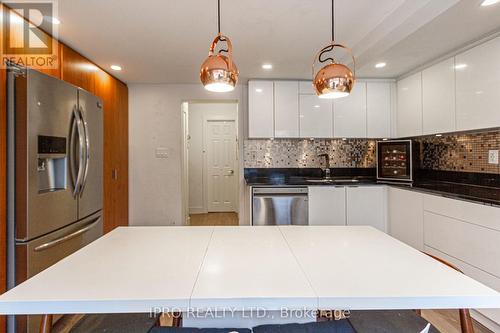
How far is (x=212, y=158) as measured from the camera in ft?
19.9

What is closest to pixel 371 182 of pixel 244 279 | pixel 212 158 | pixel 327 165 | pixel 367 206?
pixel 367 206

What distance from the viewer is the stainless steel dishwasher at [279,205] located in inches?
134

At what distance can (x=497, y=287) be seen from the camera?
1.93 meters

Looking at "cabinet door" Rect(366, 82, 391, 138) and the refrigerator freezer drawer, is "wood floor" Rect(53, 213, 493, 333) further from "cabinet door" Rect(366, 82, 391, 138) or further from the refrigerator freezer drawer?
"cabinet door" Rect(366, 82, 391, 138)

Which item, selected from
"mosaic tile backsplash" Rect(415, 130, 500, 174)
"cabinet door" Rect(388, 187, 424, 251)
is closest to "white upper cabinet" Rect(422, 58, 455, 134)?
"mosaic tile backsplash" Rect(415, 130, 500, 174)

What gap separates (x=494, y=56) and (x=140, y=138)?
409 cm

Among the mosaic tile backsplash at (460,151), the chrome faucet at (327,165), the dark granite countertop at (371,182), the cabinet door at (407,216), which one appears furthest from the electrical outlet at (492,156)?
the chrome faucet at (327,165)

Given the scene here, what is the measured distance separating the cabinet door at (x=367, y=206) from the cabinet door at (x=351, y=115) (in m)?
0.78

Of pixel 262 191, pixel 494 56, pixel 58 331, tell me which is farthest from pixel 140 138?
pixel 494 56

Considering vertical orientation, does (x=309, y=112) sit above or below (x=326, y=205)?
above

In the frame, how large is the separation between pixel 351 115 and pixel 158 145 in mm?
2803

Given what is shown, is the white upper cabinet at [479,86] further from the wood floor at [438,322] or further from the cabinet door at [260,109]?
the cabinet door at [260,109]

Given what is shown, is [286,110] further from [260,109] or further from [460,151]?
[460,151]

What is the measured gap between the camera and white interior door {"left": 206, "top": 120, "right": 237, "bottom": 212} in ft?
19.9
